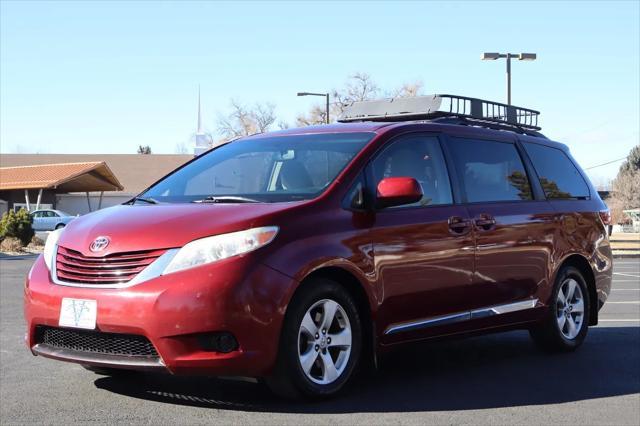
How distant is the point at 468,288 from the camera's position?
21.5ft

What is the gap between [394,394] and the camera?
5844 mm

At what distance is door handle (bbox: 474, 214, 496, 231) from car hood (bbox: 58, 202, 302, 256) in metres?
1.82


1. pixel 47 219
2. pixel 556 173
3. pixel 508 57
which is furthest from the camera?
pixel 47 219

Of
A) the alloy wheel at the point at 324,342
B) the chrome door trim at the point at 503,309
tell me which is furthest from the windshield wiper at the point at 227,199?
the chrome door trim at the point at 503,309

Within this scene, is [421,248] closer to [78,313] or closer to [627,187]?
[78,313]

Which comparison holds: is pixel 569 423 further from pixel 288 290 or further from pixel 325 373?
pixel 288 290

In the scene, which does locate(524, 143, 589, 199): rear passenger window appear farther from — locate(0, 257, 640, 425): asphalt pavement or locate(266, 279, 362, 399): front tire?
locate(266, 279, 362, 399): front tire

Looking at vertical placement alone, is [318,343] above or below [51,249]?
below

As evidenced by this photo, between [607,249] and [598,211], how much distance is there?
0.40m

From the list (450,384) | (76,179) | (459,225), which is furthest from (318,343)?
(76,179)

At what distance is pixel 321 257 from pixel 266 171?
119cm

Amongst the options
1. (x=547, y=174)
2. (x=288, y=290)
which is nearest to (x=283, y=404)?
(x=288, y=290)

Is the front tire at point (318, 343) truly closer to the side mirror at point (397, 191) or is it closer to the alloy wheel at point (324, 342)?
the alloy wheel at point (324, 342)

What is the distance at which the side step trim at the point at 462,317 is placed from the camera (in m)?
6.02
